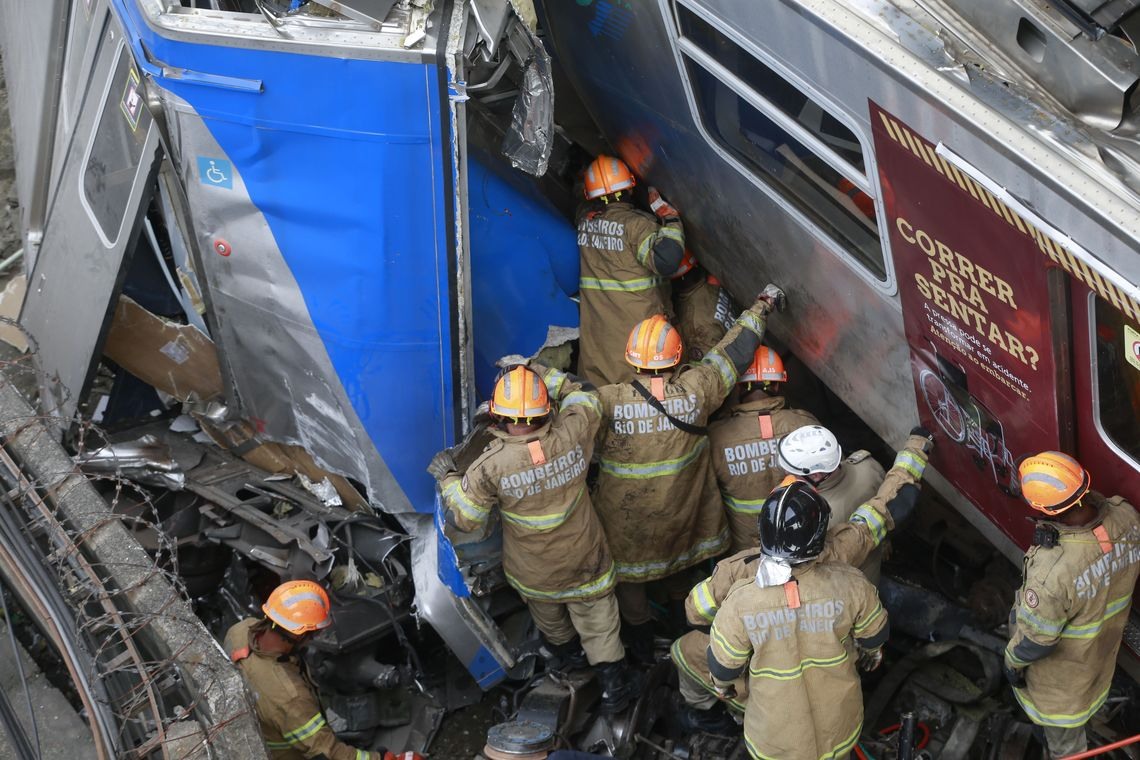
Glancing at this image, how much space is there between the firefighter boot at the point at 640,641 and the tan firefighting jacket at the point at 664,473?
42 cm

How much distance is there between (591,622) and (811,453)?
1.32m

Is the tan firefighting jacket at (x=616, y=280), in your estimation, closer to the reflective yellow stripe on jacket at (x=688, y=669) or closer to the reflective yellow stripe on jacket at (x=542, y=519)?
the reflective yellow stripe on jacket at (x=542, y=519)

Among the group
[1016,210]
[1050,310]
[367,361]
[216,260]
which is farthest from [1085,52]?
[216,260]

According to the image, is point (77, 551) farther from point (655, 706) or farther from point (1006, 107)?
point (1006, 107)

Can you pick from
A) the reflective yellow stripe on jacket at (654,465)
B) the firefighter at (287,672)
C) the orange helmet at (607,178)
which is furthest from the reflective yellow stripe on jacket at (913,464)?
the firefighter at (287,672)

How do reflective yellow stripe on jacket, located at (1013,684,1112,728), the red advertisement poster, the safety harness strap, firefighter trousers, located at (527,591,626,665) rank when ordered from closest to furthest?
the red advertisement poster < reflective yellow stripe on jacket, located at (1013,684,1112,728) < the safety harness strap < firefighter trousers, located at (527,591,626,665)

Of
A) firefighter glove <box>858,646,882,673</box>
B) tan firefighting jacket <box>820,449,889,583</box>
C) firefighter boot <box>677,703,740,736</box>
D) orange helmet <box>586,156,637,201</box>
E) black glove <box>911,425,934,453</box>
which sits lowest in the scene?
firefighter boot <box>677,703,740,736</box>

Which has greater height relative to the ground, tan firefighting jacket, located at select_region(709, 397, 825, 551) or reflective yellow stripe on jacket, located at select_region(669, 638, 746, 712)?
tan firefighting jacket, located at select_region(709, 397, 825, 551)

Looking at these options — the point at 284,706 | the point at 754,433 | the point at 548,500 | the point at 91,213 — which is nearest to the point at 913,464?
the point at 754,433

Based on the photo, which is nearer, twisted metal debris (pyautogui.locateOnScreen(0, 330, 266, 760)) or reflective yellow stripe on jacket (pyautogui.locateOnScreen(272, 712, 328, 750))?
twisted metal debris (pyautogui.locateOnScreen(0, 330, 266, 760))

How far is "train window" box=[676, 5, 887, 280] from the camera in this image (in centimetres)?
400

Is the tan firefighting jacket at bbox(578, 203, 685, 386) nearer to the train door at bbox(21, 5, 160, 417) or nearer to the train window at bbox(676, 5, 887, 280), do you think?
the train window at bbox(676, 5, 887, 280)

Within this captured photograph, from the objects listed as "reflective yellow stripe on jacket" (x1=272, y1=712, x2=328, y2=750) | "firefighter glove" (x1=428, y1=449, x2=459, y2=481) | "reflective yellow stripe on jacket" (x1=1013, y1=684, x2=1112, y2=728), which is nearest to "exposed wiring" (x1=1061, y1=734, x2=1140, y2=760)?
"reflective yellow stripe on jacket" (x1=1013, y1=684, x2=1112, y2=728)

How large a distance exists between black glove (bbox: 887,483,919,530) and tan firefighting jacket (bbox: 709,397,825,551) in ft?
2.32
